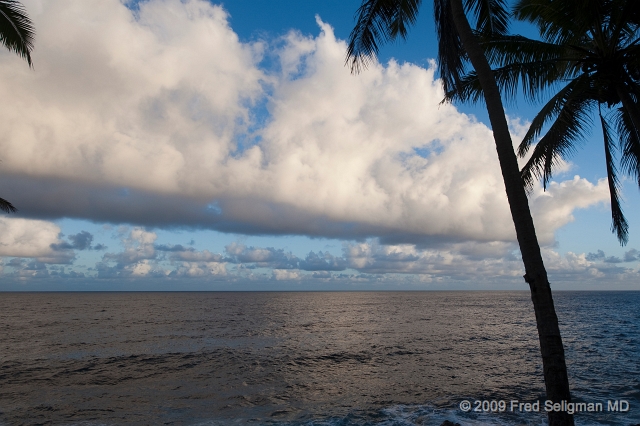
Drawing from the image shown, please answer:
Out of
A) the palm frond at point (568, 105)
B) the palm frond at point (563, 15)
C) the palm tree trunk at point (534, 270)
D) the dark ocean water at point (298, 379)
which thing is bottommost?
the dark ocean water at point (298, 379)

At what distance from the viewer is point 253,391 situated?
15758mm

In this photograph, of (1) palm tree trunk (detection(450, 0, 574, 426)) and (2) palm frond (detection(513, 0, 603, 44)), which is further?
(2) palm frond (detection(513, 0, 603, 44))

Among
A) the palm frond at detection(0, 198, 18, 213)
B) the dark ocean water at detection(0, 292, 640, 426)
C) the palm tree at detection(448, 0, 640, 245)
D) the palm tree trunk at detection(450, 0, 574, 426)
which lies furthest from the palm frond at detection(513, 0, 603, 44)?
the palm frond at detection(0, 198, 18, 213)

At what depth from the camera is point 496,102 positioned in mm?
5871

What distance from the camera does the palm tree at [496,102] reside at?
505 cm

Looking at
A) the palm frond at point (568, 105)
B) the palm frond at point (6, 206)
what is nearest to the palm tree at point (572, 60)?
the palm frond at point (568, 105)

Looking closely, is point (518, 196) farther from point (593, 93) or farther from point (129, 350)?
point (129, 350)

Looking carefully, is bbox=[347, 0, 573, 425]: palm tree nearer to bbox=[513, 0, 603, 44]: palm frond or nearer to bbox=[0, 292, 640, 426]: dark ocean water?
bbox=[513, 0, 603, 44]: palm frond

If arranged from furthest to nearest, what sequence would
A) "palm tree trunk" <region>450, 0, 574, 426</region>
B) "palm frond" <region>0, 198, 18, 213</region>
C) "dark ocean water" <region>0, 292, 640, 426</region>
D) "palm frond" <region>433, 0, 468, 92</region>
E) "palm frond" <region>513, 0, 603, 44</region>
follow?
"palm frond" <region>0, 198, 18, 213</region> → "dark ocean water" <region>0, 292, 640, 426</region> → "palm frond" <region>513, 0, 603, 44</region> → "palm frond" <region>433, 0, 468, 92</region> → "palm tree trunk" <region>450, 0, 574, 426</region>

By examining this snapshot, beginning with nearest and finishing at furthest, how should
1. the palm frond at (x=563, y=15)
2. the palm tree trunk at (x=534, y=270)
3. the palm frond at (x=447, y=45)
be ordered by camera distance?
1. the palm tree trunk at (x=534, y=270)
2. the palm frond at (x=447, y=45)
3. the palm frond at (x=563, y=15)

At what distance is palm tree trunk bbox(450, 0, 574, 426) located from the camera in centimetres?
500

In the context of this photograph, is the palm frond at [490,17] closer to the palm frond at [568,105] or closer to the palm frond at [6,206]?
the palm frond at [568,105]

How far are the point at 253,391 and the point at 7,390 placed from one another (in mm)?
10218

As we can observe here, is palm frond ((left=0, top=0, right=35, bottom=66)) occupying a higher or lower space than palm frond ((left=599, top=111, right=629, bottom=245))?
higher
